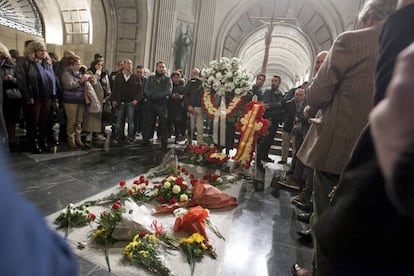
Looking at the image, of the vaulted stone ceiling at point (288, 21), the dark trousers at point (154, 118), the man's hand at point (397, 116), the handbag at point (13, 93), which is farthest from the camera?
the vaulted stone ceiling at point (288, 21)

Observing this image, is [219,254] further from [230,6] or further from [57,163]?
[230,6]

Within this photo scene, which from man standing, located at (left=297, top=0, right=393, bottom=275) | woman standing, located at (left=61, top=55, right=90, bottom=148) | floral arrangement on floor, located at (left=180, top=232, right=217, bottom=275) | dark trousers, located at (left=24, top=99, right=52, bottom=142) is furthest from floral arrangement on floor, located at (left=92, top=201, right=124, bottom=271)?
woman standing, located at (left=61, top=55, right=90, bottom=148)

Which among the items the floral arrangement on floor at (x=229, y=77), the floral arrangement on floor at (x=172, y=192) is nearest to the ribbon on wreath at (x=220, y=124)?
the floral arrangement on floor at (x=229, y=77)

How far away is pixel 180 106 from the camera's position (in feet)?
21.7

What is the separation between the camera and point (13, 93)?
4.27 meters

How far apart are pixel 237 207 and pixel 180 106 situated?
151 inches

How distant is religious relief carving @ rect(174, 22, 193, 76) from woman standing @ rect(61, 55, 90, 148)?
20.3 feet

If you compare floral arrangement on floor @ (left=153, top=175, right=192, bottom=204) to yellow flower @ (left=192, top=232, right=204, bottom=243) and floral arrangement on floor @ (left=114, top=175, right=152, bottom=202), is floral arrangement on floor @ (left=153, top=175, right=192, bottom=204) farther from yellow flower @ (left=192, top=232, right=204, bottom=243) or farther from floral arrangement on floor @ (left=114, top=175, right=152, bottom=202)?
yellow flower @ (left=192, top=232, right=204, bottom=243)

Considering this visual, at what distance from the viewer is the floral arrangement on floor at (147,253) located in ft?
6.40

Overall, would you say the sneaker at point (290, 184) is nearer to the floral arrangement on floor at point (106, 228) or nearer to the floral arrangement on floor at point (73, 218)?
the floral arrangement on floor at point (106, 228)

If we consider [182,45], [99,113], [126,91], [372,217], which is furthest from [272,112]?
[182,45]

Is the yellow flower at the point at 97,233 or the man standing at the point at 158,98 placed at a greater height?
the man standing at the point at 158,98

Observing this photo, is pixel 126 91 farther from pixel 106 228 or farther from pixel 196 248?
pixel 196 248

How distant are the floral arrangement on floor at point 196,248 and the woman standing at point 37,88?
3.47 meters
